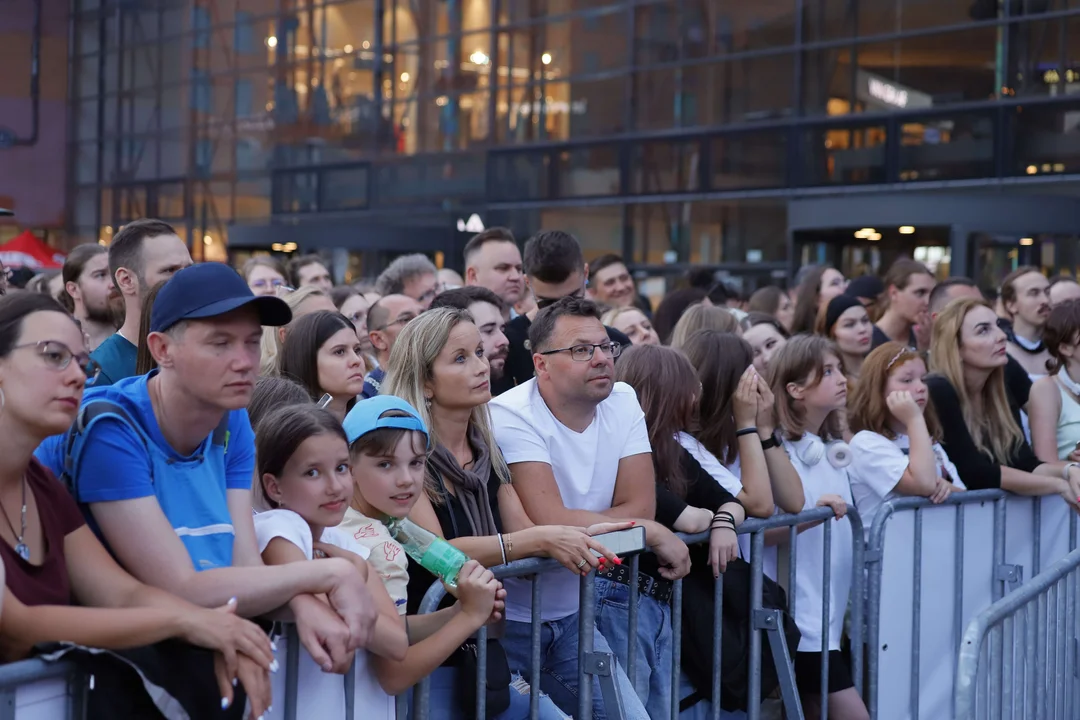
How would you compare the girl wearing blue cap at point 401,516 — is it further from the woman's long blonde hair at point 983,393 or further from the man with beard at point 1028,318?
the man with beard at point 1028,318

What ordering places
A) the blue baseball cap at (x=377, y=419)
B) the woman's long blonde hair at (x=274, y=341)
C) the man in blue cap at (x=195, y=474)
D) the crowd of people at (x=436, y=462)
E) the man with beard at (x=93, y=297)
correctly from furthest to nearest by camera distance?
the man with beard at (x=93, y=297) < the woman's long blonde hair at (x=274, y=341) < the blue baseball cap at (x=377, y=419) < the man in blue cap at (x=195, y=474) < the crowd of people at (x=436, y=462)

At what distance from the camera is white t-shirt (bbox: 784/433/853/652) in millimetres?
5594

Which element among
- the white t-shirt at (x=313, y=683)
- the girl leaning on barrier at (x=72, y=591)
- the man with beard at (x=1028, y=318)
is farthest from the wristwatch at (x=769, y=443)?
the man with beard at (x=1028, y=318)

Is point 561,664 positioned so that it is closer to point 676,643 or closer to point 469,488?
point 676,643

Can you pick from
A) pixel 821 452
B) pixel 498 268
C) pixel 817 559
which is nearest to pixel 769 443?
pixel 821 452

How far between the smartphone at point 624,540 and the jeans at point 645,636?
443mm

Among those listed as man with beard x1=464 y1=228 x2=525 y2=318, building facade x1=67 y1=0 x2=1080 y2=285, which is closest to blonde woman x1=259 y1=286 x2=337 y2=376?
man with beard x1=464 y1=228 x2=525 y2=318

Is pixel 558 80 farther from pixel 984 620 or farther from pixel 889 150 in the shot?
pixel 984 620

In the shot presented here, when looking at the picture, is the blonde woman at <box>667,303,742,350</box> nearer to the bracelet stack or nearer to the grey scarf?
the bracelet stack

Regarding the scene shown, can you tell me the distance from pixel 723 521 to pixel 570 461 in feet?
2.23

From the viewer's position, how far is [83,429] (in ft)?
10.3

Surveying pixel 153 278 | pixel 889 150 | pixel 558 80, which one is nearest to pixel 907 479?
pixel 153 278

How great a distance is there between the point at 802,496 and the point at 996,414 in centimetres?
206

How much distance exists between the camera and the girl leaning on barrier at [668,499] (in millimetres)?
4824
